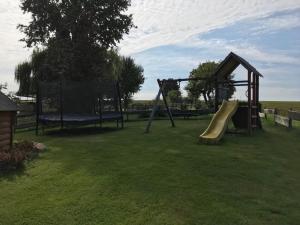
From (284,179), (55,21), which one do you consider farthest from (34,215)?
(55,21)

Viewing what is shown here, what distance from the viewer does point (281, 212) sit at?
6.18 m

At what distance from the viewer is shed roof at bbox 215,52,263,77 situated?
60.6 feet

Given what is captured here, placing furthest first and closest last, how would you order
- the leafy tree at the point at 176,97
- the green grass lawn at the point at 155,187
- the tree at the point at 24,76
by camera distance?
the tree at the point at 24,76 < the leafy tree at the point at 176,97 < the green grass lawn at the point at 155,187

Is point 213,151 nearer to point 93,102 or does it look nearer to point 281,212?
point 281,212

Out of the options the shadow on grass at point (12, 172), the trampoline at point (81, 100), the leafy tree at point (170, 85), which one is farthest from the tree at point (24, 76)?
the shadow on grass at point (12, 172)

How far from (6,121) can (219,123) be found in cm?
840

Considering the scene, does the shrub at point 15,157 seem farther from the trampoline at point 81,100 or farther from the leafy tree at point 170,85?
the leafy tree at point 170,85

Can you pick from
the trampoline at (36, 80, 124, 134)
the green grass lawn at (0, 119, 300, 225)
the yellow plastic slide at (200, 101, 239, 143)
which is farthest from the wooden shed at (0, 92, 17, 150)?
the trampoline at (36, 80, 124, 134)

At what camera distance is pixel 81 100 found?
2022 centimetres

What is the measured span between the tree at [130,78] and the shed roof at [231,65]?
3649 centimetres

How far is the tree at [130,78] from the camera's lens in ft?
188

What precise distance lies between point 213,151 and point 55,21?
2239 cm

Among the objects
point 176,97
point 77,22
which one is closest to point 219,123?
point 77,22

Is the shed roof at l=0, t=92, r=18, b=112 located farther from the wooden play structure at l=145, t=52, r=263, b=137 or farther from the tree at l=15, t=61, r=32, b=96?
the tree at l=15, t=61, r=32, b=96
